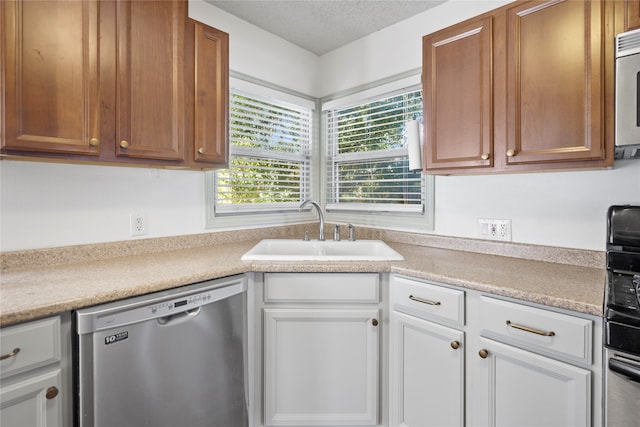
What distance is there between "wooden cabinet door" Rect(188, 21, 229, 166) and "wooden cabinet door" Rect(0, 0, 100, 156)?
1.46 ft

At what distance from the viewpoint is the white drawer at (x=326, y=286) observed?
161cm

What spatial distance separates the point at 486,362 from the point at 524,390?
0.14m

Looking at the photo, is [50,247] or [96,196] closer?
[50,247]

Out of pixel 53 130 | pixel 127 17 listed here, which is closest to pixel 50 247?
pixel 53 130

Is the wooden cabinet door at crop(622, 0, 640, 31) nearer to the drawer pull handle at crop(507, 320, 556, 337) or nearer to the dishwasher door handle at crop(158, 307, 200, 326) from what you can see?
the drawer pull handle at crop(507, 320, 556, 337)

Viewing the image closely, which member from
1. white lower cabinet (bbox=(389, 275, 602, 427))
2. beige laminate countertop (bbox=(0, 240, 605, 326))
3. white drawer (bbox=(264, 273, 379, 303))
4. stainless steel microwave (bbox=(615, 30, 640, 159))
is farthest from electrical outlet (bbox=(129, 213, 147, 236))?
stainless steel microwave (bbox=(615, 30, 640, 159))

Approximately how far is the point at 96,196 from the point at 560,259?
228cm

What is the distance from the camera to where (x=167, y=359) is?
1.30 metres

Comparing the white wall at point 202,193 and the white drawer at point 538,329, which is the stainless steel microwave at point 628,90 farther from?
the white drawer at point 538,329

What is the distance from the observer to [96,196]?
1697mm

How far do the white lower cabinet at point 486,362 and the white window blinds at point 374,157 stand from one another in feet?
2.98

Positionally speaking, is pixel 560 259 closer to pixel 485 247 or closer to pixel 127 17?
pixel 485 247

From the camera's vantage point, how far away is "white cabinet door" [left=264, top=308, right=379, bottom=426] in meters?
1.64

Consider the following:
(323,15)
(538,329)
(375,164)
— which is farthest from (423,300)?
(323,15)
